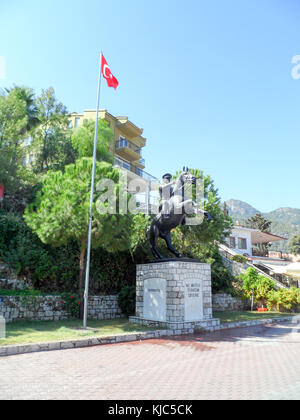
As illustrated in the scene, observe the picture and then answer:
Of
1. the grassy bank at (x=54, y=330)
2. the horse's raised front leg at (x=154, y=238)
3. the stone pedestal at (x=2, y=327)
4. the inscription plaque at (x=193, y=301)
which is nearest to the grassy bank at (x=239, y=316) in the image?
the inscription plaque at (x=193, y=301)

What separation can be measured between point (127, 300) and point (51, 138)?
642 inches

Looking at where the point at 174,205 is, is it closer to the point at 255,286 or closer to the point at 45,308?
the point at 45,308

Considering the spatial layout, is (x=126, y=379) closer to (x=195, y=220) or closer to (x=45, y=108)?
(x=195, y=220)

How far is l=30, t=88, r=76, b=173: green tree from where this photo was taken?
2442cm

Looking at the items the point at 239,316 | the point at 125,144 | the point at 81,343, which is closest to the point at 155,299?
the point at 81,343

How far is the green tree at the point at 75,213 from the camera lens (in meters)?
11.9

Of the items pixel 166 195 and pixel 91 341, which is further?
pixel 166 195

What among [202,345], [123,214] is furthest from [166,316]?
[123,214]

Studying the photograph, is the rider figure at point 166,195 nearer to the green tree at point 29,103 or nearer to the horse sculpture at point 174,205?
the horse sculpture at point 174,205

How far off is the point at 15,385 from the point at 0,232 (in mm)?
10892

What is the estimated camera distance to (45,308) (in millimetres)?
12734

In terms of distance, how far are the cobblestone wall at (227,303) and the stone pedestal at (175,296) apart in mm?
7090

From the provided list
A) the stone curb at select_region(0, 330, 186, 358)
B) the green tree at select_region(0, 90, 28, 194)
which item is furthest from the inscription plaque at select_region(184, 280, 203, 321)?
the green tree at select_region(0, 90, 28, 194)

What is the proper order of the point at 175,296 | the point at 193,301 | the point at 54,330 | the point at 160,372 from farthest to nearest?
the point at 193,301, the point at 175,296, the point at 54,330, the point at 160,372
